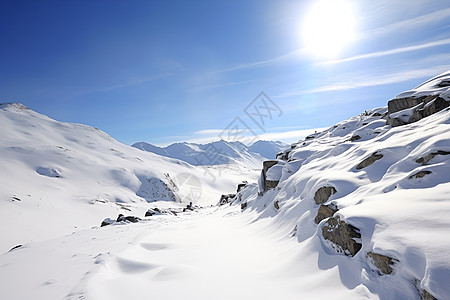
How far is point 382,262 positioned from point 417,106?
10.6 meters

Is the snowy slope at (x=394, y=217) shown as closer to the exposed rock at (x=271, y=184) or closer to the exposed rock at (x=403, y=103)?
the exposed rock at (x=403, y=103)

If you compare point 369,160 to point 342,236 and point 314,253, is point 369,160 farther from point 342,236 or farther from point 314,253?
point 314,253

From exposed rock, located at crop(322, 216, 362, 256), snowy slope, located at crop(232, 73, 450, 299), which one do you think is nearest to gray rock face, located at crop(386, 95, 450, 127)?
snowy slope, located at crop(232, 73, 450, 299)

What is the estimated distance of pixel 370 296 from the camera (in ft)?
11.0

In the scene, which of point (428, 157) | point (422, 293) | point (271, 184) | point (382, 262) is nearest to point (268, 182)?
point (271, 184)

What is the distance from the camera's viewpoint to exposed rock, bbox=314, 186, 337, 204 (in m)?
7.35

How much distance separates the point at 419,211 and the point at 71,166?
72.2 metres

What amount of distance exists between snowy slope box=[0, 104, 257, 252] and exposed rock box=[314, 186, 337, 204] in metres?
24.4

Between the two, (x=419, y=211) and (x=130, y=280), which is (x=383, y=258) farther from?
(x=130, y=280)

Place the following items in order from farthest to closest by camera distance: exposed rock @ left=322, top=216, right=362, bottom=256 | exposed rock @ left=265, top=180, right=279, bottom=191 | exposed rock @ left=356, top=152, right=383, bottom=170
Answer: exposed rock @ left=265, top=180, right=279, bottom=191
exposed rock @ left=356, top=152, right=383, bottom=170
exposed rock @ left=322, top=216, right=362, bottom=256

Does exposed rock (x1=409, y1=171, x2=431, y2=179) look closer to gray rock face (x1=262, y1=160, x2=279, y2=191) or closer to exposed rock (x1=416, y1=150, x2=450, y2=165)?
exposed rock (x1=416, y1=150, x2=450, y2=165)

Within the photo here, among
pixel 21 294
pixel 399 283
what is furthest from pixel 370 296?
pixel 21 294

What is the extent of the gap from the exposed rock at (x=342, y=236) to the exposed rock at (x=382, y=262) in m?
0.59

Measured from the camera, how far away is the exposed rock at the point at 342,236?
4.37 meters
